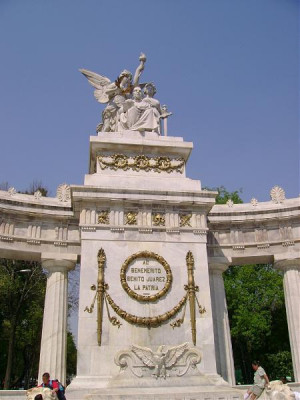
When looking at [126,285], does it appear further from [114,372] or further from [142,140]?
[142,140]

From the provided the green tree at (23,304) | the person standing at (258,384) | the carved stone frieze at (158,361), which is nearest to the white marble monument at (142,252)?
the carved stone frieze at (158,361)

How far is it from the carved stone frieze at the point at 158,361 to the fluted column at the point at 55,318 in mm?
5909

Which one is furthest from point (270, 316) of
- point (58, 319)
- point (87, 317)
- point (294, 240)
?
point (87, 317)

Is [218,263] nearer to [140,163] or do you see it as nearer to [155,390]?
[140,163]

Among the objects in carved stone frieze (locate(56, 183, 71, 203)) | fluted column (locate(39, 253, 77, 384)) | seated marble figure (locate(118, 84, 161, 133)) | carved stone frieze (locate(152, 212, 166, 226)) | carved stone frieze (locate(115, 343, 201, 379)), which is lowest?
carved stone frieze (locate(115, 343, 201, 379))

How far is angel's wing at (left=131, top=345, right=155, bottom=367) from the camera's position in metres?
18.9

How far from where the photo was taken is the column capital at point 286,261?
2666 centimetres

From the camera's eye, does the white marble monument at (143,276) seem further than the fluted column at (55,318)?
A: No

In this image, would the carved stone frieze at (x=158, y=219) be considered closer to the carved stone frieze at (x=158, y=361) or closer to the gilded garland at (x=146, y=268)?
the gilded garland at (x=146, y=268)

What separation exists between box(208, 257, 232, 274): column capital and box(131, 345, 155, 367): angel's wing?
8.54 m

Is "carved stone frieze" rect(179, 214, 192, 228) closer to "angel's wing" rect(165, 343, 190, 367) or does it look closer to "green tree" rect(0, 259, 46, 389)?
"angel's wing" rect(165, 343, 190, 367)

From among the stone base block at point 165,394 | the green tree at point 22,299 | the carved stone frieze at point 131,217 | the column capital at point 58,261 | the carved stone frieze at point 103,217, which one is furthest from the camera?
the green tree at point 22,299

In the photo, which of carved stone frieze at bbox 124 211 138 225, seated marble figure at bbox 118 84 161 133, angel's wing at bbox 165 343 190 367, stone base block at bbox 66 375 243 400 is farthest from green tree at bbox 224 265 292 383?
carved stone frieze at bbox 124 211 138 225

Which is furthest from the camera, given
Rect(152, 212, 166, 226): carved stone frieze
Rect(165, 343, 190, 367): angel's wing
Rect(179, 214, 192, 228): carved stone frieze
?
Rect(179, 214, 192, 228): carved stone frieze
